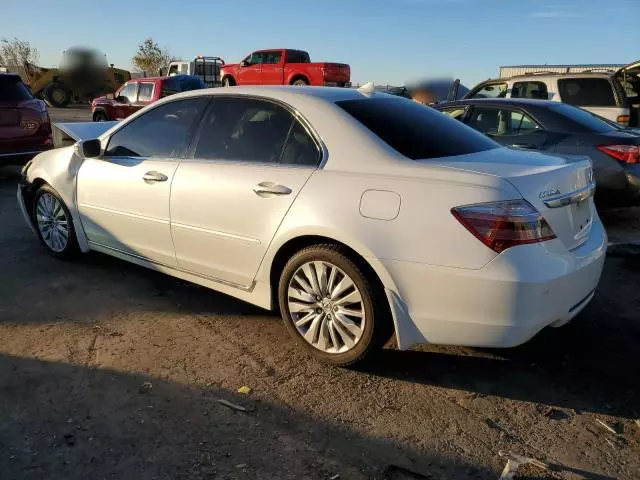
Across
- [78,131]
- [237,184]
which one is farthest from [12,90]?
[237,184]

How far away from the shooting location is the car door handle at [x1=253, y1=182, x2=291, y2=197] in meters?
3.28

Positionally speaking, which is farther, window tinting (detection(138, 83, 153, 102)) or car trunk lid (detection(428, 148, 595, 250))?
window tinting (detection(138, 83, 153, 102))

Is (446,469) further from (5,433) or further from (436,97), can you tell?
(436,97)

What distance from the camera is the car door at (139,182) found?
4.01m

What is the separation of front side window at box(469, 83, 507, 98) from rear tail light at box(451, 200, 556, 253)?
771cm

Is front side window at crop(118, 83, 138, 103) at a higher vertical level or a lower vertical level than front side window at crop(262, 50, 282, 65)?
lower

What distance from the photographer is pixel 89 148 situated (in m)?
4.41

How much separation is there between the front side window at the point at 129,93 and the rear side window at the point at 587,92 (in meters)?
11.9

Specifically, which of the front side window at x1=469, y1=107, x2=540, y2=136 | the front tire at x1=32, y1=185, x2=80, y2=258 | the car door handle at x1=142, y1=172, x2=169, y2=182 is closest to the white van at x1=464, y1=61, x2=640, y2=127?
the front side window at x1=469, y1=107, x2=540, y2=136

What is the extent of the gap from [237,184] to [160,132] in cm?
110

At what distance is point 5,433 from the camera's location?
2.62 meters

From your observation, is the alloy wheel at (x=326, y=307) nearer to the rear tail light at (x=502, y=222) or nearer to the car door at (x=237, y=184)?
the car door at (x=237, y=184)

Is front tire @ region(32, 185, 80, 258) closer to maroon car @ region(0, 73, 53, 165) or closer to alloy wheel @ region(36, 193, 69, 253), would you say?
alloy wheel @ region(36, 193, 69, 253)

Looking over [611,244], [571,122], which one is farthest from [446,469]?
[571,122]
